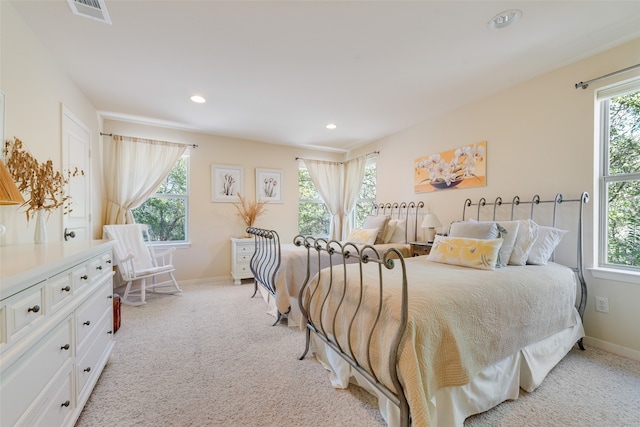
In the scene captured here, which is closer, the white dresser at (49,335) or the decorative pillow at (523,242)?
the white dresser at (49,335)

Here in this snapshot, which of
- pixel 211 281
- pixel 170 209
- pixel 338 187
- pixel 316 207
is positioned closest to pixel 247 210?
pixel 170 209

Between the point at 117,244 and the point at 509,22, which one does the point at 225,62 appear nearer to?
the point at 509,22

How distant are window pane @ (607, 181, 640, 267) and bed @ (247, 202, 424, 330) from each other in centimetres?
183

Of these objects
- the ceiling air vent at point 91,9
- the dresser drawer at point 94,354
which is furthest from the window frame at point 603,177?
the ceiling air vent at point 91,9

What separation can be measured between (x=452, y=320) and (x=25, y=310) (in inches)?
69.5

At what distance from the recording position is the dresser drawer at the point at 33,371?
2.73 feet

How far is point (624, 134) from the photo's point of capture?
218 cm

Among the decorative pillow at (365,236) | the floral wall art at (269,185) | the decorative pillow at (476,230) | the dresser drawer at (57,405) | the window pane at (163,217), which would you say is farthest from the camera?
the floral wall art at (269,185)

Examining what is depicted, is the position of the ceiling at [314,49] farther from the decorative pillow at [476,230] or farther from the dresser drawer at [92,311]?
the dresser drawer at [92,311]

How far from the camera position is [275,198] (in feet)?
16.0

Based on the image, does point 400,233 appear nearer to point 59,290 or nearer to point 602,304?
point 602,304

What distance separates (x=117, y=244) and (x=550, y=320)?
434cm

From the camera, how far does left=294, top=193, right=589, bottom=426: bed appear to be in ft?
3.98

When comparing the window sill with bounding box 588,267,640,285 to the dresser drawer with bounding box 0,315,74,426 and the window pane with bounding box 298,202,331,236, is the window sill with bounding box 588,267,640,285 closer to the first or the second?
the dresser drawer with bounding box 0,315,74,426
